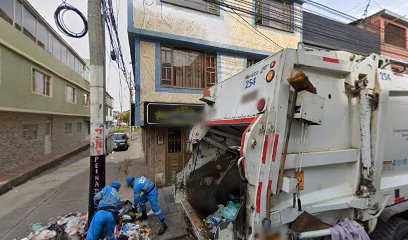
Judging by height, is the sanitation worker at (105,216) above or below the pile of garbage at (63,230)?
above

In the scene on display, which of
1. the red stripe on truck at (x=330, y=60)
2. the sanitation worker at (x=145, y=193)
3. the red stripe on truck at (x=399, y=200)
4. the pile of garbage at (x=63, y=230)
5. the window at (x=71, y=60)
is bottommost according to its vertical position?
the pile of garbage at (x=63, y=230)

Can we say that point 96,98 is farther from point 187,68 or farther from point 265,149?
point 187,68

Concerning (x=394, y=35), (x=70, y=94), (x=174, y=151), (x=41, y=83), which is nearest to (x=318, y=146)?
(x=174, y=151)

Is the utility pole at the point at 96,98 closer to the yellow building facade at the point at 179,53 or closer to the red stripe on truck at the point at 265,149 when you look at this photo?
the yellow building facade at the point at 179,53

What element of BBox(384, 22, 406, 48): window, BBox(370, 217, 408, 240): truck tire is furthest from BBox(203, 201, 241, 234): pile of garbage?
BBox(384, 22, 406, 48): window

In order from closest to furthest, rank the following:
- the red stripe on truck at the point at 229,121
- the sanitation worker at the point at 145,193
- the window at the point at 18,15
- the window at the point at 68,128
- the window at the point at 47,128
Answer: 1. the red stripe on truck at the point at 229,121
2. the sanitation worker at the point at 145,193
3. the window at the point at 18,15
4. the window at the point at 47,128
5. the window at the point at 68,128

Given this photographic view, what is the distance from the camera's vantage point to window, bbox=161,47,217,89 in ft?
21.6

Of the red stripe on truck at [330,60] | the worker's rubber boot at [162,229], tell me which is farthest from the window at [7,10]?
the red stripe on truck at [330,60]

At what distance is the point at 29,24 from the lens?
1042 centimetres

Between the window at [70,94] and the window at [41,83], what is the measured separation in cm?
283

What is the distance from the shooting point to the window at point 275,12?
7691 mm

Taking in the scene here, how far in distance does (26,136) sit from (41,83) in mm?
2984

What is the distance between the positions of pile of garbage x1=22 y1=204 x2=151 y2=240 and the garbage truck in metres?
1.78

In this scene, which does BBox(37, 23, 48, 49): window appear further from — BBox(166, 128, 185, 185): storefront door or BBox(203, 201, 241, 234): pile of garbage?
BBox(203, 201, 241, 234): pile of garbage
